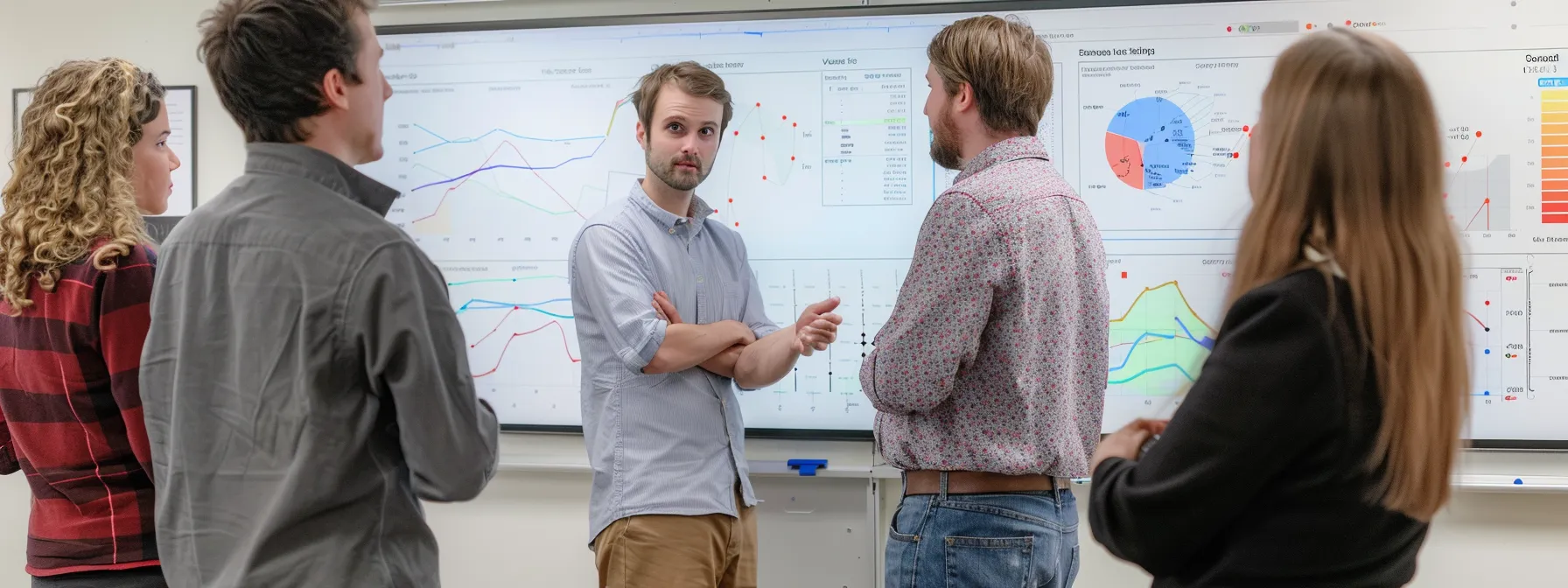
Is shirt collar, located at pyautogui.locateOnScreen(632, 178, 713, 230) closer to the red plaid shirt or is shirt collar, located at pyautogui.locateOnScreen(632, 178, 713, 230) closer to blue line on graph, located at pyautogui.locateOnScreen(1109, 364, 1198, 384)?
the red plaid shirt

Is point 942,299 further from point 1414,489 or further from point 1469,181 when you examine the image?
point 1469,181

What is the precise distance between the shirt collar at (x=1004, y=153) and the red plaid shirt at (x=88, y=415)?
4.52 feet

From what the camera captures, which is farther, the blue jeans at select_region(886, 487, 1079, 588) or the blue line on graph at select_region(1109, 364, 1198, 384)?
the blue line on graph at select_region(1109, 364, 1198, 384)

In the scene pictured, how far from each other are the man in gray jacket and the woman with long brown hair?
856mm

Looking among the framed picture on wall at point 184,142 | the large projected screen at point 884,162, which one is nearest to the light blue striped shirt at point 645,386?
the large projected screen at point 884,162

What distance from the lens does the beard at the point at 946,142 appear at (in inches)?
73.2

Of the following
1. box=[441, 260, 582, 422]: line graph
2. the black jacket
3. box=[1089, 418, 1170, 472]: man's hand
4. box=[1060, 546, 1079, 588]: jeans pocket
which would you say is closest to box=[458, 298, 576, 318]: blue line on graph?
box=[441, 260, 582, 422]: line graph

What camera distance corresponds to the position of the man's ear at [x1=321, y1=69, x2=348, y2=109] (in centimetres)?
125

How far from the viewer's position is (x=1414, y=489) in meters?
1.01

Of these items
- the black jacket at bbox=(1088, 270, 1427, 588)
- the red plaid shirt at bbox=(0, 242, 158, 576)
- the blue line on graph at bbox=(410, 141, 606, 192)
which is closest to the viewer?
the black jacket at bbox=(1088, 270, 1427, 588)

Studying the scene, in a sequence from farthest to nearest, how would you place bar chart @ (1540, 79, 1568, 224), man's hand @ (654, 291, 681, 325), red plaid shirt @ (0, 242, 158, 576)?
bar chart @ (1540, 79, 1568, 224) → man's hand @ (654, 291, 681, 325) → red plaid shirt @ (0, 242, 158, 576)

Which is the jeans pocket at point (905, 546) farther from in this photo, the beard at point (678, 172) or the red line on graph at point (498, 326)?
the red line on graph at point (498, 326)

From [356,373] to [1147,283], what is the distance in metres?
2.11

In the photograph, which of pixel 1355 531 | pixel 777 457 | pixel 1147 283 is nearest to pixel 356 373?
pixel 1355 531
